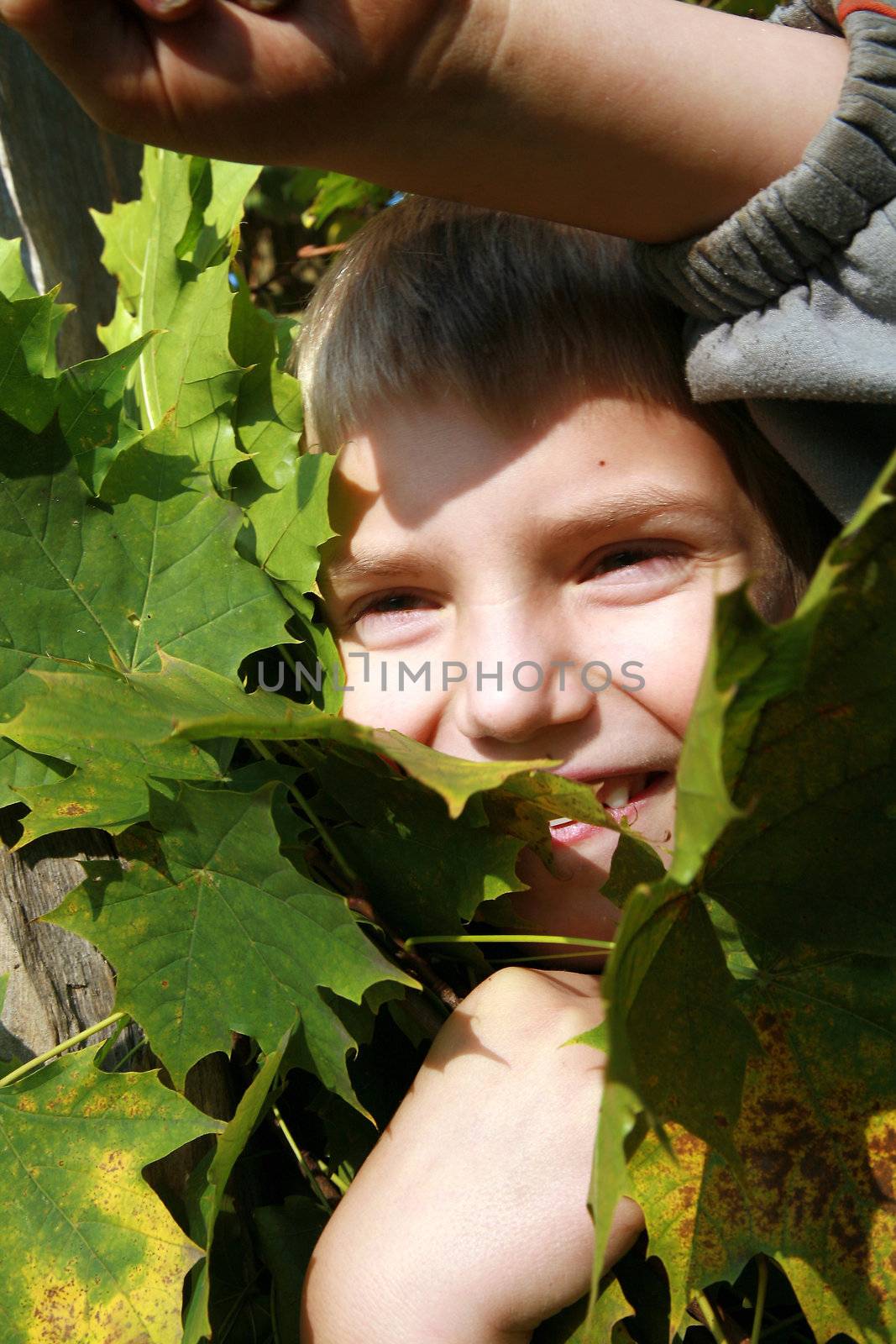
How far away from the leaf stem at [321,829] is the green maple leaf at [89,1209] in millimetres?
207

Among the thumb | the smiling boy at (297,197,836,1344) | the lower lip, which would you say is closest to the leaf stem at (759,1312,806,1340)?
the smiling boy at (297,197,836,1344)

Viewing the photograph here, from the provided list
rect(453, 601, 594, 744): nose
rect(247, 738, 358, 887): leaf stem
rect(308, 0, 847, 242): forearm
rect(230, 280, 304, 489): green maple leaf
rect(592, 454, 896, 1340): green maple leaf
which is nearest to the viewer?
rect(592, 454, 896, 1340): green maple leaf

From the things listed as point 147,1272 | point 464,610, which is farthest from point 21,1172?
point 464,610

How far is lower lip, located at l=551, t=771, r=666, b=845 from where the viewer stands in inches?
37.2

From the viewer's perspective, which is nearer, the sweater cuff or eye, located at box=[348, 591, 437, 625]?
the sweater cuff

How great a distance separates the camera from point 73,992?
83cm

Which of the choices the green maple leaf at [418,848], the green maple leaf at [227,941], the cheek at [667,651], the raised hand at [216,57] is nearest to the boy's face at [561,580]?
the cheek at [667,651]

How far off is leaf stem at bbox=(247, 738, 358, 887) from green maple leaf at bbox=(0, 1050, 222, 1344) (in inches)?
8.1

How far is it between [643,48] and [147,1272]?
876 mm

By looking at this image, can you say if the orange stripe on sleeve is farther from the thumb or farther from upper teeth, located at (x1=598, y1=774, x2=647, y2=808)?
upper teeth, located at (x1=598, y1=774, x2=647, y2=808)

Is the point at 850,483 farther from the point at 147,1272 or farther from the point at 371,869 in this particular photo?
the point at 147,1272

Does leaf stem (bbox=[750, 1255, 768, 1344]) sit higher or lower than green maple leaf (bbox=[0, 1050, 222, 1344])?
lower

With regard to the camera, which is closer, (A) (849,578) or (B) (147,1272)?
(A) (849,578)

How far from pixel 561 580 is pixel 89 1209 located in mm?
605
